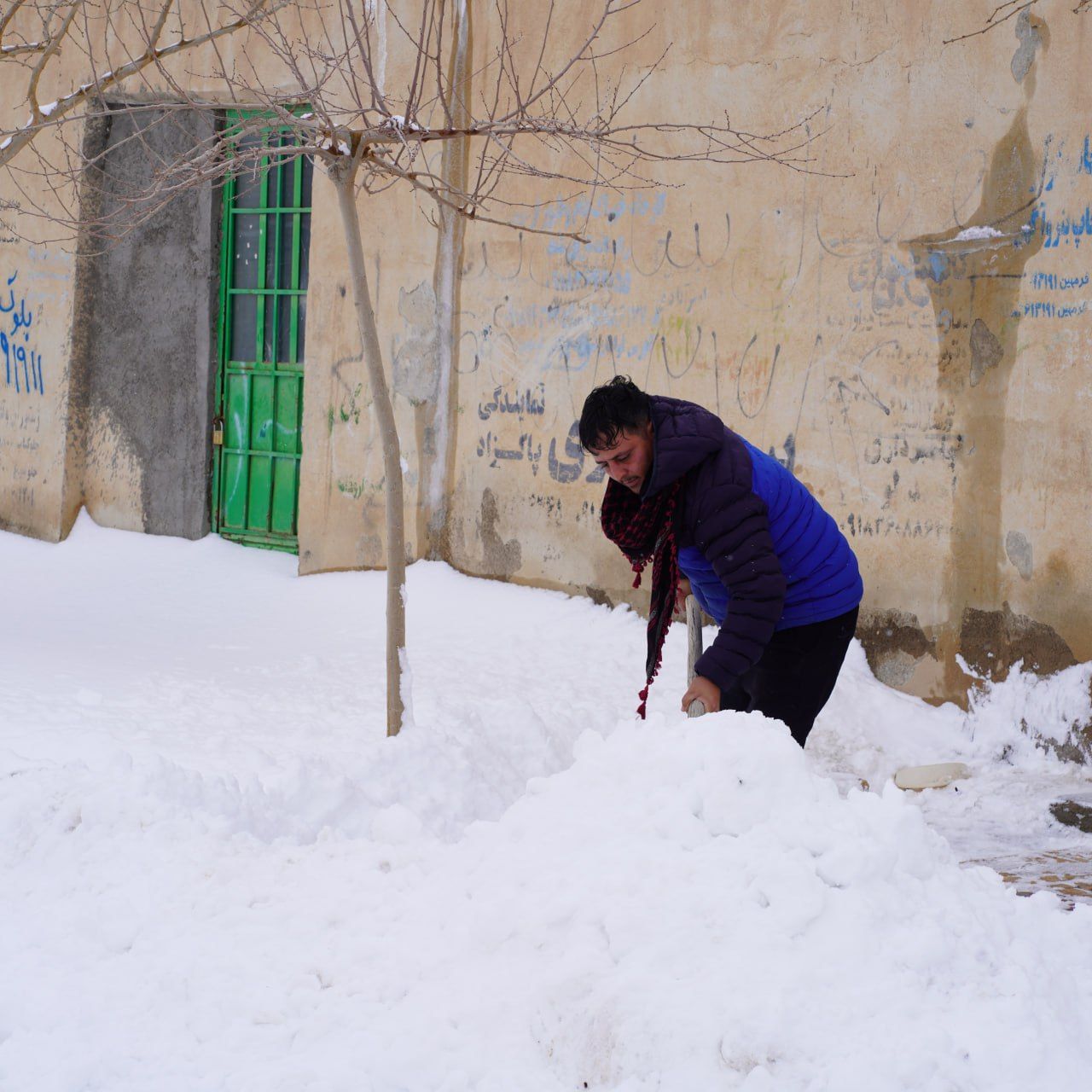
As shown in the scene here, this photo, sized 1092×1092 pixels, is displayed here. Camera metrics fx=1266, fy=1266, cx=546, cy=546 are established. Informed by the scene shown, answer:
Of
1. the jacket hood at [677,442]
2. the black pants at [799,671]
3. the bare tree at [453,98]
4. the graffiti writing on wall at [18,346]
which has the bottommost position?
the black pants at [799,671]

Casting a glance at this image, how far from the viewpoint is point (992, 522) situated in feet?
18.0

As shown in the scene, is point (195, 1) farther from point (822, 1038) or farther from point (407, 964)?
point (822, 1038)

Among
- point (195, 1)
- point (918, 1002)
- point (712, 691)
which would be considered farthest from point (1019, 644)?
point (195, 1)

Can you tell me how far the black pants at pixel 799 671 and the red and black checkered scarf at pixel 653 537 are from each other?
303mm

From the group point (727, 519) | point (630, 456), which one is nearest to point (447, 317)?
point (630, 456)

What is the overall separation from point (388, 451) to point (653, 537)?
1396mm

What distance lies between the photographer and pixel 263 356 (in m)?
8.63

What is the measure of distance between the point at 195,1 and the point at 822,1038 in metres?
7.86

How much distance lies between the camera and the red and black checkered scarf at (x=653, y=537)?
3.28 m

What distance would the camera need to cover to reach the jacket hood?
10.2 ft

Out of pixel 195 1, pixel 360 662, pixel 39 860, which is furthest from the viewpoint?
pixel 195 1

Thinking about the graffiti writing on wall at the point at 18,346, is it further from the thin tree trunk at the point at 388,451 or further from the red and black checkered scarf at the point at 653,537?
the red and black checkered scarf at the point at 653,537

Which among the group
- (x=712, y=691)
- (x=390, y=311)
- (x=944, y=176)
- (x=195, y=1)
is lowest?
(x=712, y=691)

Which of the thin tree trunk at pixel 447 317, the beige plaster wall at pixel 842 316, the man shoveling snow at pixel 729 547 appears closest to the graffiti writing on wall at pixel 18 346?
the beige plaster wall at pixel 842 316
